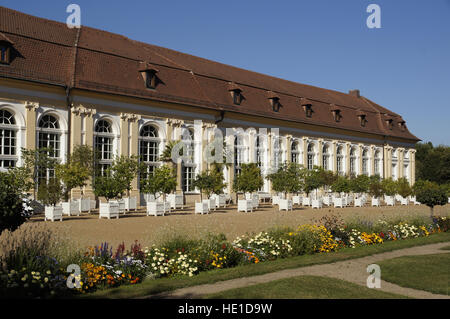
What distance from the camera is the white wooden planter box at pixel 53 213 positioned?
17.6 meters

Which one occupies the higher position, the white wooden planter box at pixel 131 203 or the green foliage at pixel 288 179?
the green foliage at pixel 288 179

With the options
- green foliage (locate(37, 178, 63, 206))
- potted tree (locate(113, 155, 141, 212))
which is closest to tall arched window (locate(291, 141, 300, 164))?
potted tree (locate(113, 155, 141, 212))

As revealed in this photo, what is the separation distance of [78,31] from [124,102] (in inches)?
215

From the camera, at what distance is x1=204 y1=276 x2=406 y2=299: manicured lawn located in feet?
22.5

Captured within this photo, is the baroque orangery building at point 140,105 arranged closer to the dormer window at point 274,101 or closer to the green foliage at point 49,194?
the dormer window at point 274,101

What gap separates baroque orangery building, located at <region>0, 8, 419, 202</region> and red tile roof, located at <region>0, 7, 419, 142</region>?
63 mm

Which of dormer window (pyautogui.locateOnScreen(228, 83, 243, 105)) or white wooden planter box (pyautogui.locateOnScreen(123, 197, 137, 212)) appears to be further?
dormer window (pyautogui.locateOnScreen(228, 83, 243, 105))

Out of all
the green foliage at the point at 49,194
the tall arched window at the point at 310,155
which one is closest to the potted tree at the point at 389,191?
the tall arched window at the point at 310,155

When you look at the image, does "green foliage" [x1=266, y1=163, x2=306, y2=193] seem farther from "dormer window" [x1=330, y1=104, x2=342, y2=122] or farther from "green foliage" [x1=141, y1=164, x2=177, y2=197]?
"dormer window" [x1=330, y1=104, x2=342, y2=122]

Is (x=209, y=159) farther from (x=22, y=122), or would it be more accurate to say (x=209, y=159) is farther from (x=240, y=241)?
(x=240, y=241)

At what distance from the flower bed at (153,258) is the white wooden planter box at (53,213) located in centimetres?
850

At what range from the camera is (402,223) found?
A: 50.6 ft

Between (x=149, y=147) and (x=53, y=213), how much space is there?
11.5 metres
